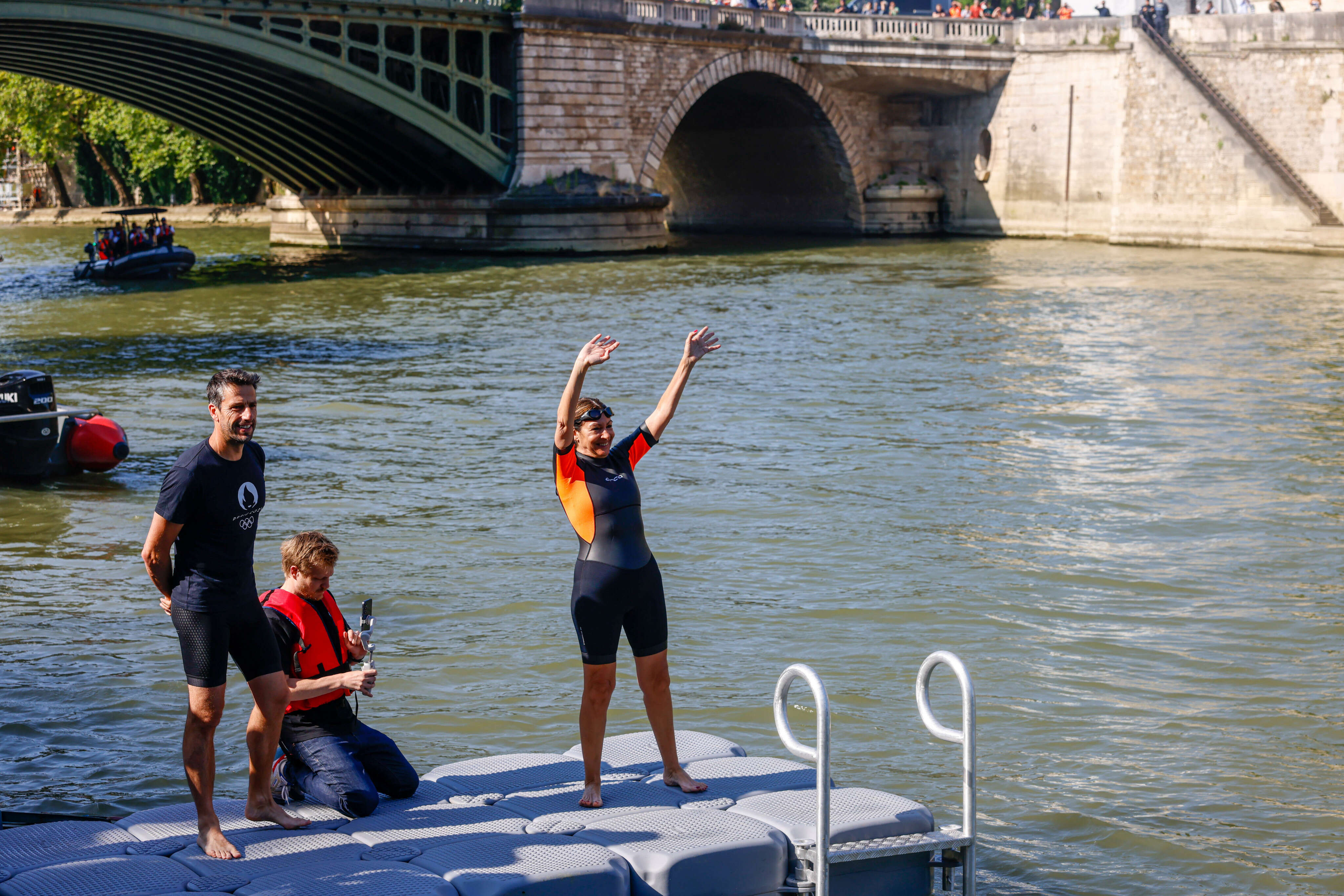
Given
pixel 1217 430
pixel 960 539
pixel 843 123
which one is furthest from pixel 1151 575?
pixel 843 123

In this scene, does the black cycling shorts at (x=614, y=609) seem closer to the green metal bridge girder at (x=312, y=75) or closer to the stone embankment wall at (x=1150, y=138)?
the green metal bridge girder at (x=312, y=75)

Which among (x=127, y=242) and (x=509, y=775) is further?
(x=127, y=242)

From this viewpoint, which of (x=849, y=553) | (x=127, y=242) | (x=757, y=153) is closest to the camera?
(x=849, y=553)

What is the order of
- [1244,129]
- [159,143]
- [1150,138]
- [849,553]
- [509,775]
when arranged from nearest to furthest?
[509,775], [849,553], [1244,129], [1150,138], [159,143]

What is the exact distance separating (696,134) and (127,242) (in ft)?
70.8

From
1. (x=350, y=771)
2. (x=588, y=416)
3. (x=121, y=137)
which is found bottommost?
(x=350, y=771)

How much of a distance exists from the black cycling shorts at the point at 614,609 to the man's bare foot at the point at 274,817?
113 centimetres

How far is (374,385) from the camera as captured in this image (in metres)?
19.0

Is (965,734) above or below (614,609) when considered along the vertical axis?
below

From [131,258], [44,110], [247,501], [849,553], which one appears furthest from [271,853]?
[44,110]

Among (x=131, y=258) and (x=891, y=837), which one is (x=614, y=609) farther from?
(x=131, y=258)

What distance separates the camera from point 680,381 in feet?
19.8

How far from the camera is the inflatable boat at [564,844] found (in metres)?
4.59

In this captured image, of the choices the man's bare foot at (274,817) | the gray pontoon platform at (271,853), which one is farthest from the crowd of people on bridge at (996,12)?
the gray pontoon platform at (271,853)
